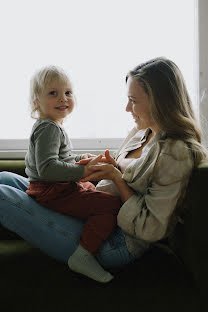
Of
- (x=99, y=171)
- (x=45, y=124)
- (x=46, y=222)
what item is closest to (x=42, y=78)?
(x=45, y=124)

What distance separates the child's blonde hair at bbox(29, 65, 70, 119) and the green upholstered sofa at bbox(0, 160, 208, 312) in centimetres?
72

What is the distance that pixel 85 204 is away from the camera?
49.8 inches

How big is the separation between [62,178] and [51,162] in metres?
0.08

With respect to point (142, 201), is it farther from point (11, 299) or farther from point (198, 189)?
point (11, 299)

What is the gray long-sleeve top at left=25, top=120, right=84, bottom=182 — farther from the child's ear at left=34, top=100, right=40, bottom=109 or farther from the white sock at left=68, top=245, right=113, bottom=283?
the white sock at left=68, top=245, right=113, bottom=283

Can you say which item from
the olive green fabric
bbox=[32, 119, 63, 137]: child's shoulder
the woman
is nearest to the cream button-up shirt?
the woman

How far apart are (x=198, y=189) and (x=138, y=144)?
464mm

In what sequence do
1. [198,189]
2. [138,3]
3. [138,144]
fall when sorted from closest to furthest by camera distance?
[198,189]
[138,144]
[138,3]

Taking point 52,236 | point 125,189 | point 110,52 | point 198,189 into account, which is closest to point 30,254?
point 52,236

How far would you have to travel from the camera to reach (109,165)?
1303 mm

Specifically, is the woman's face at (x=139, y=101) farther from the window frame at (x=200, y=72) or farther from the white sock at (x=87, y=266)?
the window frame at (x=200, y=72)

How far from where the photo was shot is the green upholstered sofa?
1.08 metres

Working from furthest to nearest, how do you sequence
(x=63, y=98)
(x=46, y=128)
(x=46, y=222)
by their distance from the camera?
1. (x=63, y=98)
2. (x=46, y=128)
3. (x=46, y=222)

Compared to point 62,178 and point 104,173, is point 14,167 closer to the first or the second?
point 62,178
